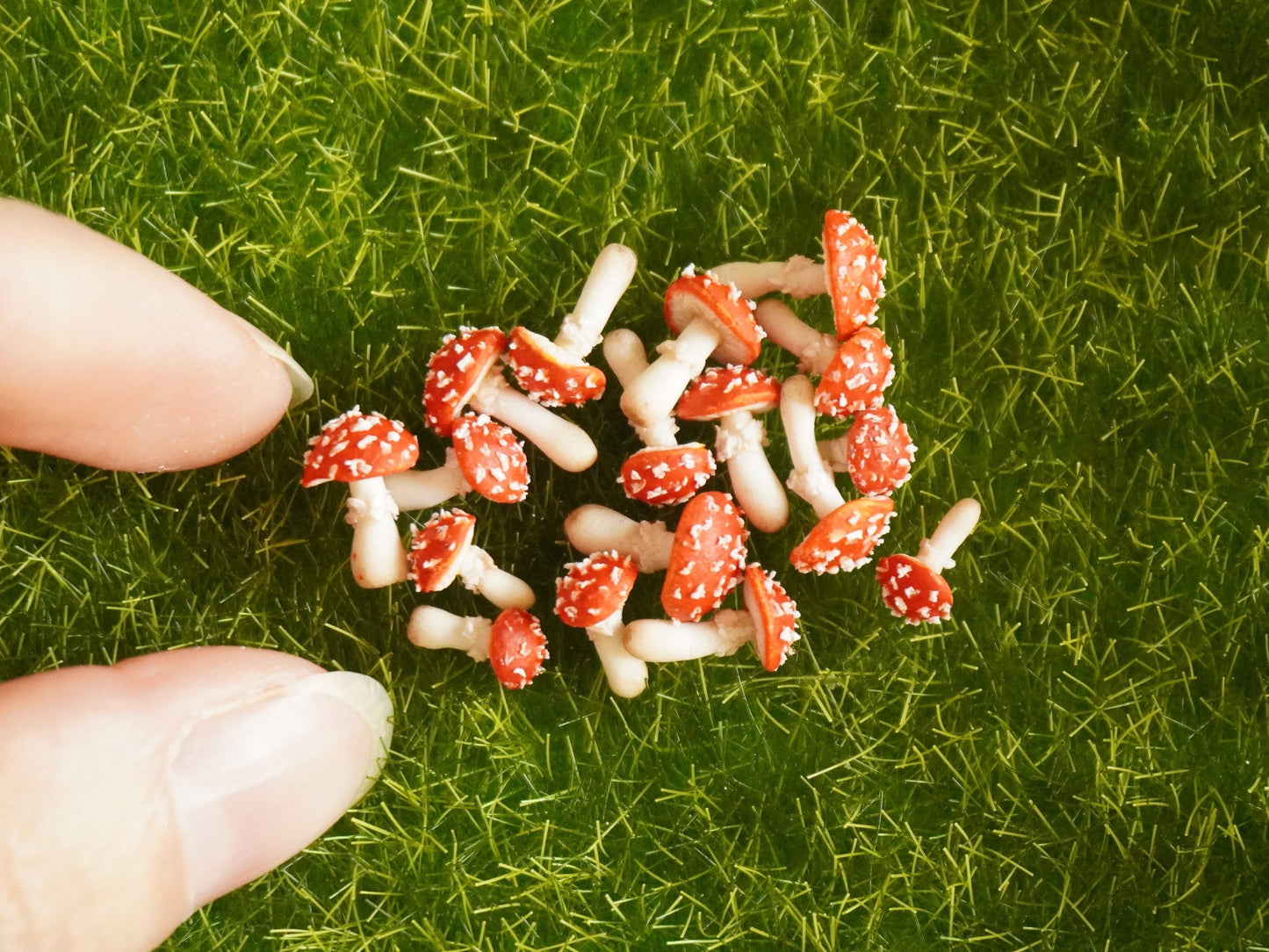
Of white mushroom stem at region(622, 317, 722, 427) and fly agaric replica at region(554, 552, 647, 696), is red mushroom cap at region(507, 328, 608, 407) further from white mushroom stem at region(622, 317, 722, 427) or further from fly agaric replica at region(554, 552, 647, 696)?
fly agaric replica at region(554, 552, 647, 696)

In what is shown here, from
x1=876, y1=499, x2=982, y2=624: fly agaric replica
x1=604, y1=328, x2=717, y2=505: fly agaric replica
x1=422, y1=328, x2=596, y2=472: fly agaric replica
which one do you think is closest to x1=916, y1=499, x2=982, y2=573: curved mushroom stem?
x1=876, y1=499, x2=982, y2=624: fly agaric replica

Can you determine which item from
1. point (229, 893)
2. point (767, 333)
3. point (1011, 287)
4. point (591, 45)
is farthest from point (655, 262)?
point (229, 893)

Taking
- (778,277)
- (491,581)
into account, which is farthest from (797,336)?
(491,581)

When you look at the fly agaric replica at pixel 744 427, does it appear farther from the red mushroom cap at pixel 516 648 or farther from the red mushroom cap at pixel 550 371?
the red mushroom cap at pixel 516 648

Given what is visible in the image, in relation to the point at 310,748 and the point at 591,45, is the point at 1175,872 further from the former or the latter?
the point at 591,45

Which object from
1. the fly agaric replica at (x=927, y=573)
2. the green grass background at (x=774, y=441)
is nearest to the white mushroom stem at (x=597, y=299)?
the green grass background at (x=774, y=441)

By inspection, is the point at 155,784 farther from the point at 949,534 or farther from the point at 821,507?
the point at 949,534
